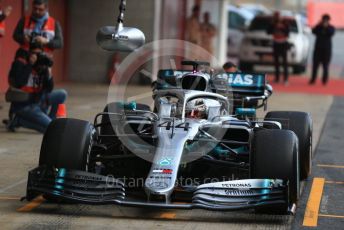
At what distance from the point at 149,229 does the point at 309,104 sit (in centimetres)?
1169

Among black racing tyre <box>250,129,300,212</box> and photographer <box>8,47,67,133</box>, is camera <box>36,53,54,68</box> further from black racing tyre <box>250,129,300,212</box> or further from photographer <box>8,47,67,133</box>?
black racing tyre <box>250,129,300,212</box>

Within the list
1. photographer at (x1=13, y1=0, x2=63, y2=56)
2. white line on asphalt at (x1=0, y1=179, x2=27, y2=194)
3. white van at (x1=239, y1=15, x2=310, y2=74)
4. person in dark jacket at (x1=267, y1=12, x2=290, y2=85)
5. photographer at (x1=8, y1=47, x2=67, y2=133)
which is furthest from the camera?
white van at (x1=239, y1=15, x2=310, y2=74)

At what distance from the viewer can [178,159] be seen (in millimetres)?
8258

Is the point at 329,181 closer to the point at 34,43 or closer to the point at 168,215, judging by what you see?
the point at 168,215

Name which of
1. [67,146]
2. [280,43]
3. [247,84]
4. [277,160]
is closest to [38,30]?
[247,84]

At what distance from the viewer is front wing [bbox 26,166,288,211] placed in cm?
792

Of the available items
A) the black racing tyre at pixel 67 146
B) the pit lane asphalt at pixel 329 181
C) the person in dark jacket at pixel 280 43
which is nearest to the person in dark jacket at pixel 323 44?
the person in dark jacket at pixel 280 43

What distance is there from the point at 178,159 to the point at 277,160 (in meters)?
0.88

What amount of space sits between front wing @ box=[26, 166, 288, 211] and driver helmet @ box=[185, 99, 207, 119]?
4.17 ft

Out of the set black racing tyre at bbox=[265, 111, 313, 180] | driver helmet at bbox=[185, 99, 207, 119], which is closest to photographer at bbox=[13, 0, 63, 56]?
black racing tyre at bbox=[265, 111, 313, 180]

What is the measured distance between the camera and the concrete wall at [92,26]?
21875 mm

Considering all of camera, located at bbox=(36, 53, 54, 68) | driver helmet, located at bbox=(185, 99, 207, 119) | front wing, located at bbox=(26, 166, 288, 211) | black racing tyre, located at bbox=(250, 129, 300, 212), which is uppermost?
camera, located at bbox=(36, 53, 54, 68)

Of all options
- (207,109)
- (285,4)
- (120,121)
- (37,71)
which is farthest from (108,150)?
(285,4)

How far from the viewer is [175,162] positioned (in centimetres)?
821
